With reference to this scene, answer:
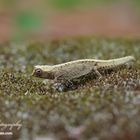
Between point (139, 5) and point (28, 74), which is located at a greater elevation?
point (139, 5)

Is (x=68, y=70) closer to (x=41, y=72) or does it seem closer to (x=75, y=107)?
(x=41, y=72)

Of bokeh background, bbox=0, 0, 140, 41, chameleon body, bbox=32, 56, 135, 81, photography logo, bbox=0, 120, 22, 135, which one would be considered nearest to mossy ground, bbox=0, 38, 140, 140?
photography logo, bbox=0, 120, 22, 135

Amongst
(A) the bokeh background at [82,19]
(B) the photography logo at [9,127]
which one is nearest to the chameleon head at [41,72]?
(B) the photography logo at [9,127]

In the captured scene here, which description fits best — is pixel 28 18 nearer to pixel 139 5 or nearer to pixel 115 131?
pixel 139 5

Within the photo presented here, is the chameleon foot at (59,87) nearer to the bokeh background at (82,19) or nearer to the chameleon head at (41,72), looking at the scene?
the chameleon head at (41,72)

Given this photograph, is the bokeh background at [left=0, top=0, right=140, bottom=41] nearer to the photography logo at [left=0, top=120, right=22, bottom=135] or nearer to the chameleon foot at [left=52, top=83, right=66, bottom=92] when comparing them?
the chameleon foot at [left=52, top=83, right=66, bottom=92]

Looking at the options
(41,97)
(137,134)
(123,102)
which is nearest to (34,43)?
(41,97)

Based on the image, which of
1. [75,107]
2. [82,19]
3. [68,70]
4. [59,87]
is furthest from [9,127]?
[82,19]

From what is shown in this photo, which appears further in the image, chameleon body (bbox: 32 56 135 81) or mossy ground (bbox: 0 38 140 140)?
chameleon body (bbox: 32 56 135 81)
